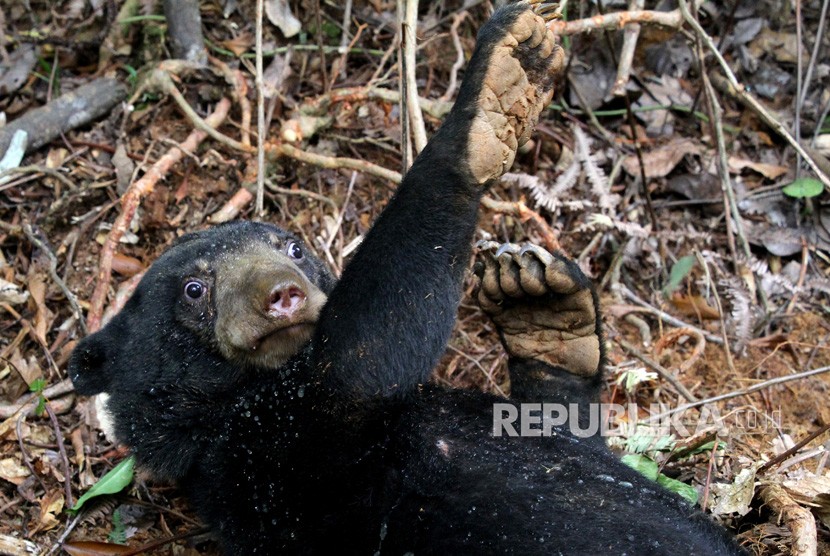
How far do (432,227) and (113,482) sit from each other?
2.47 m

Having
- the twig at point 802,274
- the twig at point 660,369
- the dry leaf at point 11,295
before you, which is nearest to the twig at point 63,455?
the dry leaf at point 11,295

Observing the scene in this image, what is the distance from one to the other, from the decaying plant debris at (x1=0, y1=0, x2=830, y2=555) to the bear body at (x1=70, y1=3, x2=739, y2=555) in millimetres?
848

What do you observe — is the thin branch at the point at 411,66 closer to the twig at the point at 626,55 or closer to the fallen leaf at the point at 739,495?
the twig at the point at 626,55

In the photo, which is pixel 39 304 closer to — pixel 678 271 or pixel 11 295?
pixel 11 295

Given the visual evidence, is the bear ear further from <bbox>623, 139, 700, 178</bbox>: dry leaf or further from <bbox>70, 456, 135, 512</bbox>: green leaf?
<bbox>623, 139, 700, 178</bbox>: dry leaf

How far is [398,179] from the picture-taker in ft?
18.5

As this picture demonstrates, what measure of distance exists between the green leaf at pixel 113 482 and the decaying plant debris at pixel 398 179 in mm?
130

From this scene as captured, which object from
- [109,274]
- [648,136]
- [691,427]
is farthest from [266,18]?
[691,427]

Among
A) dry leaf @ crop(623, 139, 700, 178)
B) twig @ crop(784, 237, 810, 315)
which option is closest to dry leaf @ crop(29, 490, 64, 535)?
dry leaf @ crop(623, 139, 700, 178)

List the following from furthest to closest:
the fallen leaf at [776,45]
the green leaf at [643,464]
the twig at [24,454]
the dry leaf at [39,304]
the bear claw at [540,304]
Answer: the fallen leaf at [776,45] < the dry leaf at [39,304] < the twig at [24,454] < the green leaf at [643,464] < the bear claw at [540,304]

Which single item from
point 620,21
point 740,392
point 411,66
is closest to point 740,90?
point 620,21

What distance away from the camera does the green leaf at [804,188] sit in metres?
6.22

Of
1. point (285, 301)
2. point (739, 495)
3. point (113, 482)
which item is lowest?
point (113, 482)

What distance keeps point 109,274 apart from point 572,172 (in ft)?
10.3
